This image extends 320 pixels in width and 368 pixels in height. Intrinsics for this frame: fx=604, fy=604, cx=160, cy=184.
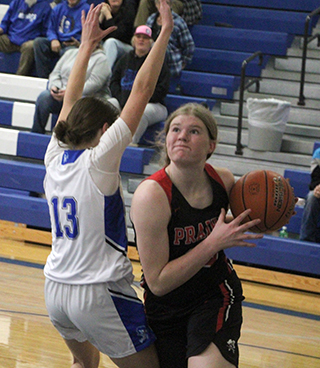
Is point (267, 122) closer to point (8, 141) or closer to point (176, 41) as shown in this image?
point (176, 41)

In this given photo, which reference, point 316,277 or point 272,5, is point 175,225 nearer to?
point 316,277

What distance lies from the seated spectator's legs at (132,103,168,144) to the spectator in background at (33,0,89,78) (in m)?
1.63

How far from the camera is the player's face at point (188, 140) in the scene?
2387 mm

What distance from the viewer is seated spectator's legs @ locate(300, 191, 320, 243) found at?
5.25 m

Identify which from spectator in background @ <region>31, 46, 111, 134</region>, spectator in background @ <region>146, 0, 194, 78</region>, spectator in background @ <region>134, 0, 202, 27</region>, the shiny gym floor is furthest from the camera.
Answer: spectator in background @ <region>134, 0, 202, 27</region>

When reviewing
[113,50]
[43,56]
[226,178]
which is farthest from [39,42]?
[226,178]

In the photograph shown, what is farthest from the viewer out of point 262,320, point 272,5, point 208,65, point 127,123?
point 272,5

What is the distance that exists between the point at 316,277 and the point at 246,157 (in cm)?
173

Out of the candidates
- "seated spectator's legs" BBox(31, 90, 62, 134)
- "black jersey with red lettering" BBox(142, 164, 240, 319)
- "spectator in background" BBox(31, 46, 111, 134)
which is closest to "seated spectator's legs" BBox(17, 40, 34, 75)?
"spectator in background" BBox(31, 46, 111, 134)

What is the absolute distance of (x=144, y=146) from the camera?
22.0ft

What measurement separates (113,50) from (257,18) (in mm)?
2412

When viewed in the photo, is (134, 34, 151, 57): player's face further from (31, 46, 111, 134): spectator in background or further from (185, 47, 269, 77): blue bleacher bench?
(185, 47, 269, 77): blue bleacher bench

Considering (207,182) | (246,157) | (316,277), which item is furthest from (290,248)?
(207,182)

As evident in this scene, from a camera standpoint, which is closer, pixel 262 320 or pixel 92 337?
pixel 92 337
